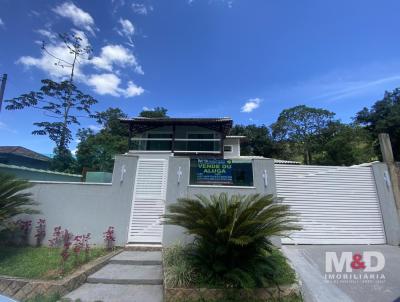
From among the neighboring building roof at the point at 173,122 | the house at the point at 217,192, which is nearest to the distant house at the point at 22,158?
the neighboring building roof at the point at 173,122

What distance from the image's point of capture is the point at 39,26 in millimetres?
9141

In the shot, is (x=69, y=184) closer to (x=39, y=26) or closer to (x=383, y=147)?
(x=39, y=26)

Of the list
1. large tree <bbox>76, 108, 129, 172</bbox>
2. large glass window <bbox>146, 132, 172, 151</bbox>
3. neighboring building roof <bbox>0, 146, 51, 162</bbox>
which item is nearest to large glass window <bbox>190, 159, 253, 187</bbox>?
large glass window <bbox>146, 132, 172, 151</bbox>

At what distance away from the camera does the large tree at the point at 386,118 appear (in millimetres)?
20891

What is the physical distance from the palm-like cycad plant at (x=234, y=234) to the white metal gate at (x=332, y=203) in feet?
9.67

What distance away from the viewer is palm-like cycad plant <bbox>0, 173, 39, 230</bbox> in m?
5.20

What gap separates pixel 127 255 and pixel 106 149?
13.7m

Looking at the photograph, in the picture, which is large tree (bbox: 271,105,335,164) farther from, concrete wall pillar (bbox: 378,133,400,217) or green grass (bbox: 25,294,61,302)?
green grass (bbox: 25,294,61,302)

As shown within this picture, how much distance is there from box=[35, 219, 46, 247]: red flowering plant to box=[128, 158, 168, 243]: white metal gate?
2.31m

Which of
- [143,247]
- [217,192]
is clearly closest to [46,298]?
[143,247]

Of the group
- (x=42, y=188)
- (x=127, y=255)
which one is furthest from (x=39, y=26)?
(x=127, y=255)

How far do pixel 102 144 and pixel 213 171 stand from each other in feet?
58.2

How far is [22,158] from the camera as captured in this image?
54.4ft

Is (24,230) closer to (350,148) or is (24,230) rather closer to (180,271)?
(180,271)
